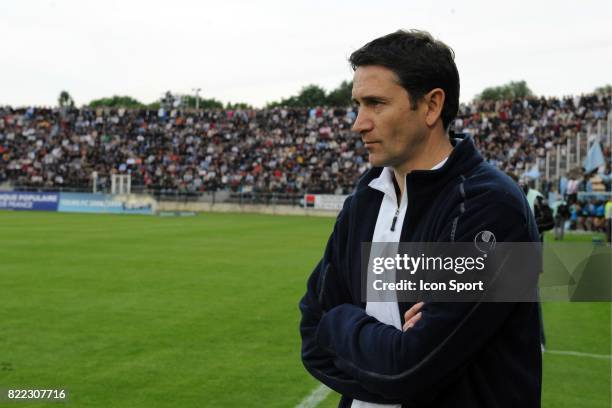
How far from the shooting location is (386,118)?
2.07m

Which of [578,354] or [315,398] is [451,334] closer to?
[315,398]

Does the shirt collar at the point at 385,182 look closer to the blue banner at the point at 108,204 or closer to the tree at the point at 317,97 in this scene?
the blue banner at the point at 108,204

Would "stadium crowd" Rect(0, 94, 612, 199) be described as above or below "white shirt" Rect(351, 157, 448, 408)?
above

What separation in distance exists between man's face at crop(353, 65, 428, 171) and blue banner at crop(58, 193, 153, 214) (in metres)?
38.9

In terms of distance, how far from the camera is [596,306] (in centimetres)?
1137

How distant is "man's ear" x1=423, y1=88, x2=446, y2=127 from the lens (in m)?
2.06

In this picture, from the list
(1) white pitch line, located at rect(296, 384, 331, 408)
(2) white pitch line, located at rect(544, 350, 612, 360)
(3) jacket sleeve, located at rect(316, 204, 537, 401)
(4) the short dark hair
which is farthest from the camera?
(2) white pitch line, located at rect(544, 350, 612, 360)

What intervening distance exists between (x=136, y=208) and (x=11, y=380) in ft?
114

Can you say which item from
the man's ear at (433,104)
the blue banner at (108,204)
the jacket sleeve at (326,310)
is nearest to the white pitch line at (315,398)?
the jacket sleeve at (326,310)

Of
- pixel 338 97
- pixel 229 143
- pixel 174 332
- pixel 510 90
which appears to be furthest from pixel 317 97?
pixel 174 332

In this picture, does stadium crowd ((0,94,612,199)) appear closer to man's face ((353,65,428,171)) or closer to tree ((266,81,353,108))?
man's face ((353,65,428,171))

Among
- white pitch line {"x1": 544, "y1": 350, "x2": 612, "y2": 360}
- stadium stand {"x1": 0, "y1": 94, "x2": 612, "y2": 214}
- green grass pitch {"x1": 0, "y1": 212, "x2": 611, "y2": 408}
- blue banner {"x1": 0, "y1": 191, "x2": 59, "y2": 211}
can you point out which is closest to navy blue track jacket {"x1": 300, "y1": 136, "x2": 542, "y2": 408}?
green grass pitch {"x1": 0, "y1": 212, "x2": 611, "y2": 408}

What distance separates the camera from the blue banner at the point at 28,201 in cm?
4194

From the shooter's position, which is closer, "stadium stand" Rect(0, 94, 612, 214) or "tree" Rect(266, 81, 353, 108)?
"stadium stand" Rect(0, 94, 612, 214)
